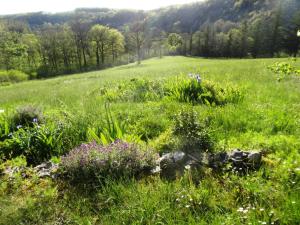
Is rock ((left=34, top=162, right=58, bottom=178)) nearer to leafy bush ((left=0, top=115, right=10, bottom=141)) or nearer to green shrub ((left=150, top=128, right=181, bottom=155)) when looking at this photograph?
green shrub ((left=150, top=128, right=181, bottom=155))

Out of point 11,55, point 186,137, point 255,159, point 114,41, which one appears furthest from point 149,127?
point 11,55

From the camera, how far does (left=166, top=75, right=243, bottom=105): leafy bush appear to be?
688cm

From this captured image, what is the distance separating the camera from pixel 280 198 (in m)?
2.85

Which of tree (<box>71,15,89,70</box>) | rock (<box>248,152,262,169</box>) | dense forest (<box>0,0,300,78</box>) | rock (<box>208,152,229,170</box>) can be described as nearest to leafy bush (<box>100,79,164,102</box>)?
rock (<box>208,152,229,170</box>)

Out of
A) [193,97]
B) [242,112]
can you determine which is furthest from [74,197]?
[193,97]

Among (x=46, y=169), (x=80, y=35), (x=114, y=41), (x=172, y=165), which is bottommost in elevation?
(x=114, y=41)

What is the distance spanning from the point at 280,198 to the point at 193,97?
4749mm

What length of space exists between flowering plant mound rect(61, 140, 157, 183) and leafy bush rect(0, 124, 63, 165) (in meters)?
1.18

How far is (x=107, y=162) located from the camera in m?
3.81

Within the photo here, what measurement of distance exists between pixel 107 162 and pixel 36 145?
6.89 ft

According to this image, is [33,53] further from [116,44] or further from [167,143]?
[167,143]

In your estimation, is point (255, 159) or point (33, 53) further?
point (33, 53)

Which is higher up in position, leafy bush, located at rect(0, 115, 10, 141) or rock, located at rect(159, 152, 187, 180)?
rock, located at rect(159, 152, 187, 180)

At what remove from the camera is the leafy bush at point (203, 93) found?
6.88 metres
